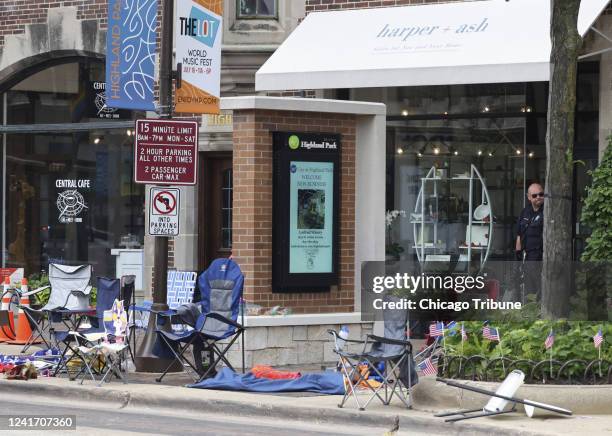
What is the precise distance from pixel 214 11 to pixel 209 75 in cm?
79

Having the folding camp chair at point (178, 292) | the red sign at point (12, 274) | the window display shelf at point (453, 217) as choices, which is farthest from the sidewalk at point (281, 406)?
the window display shelf at point (453, 217)

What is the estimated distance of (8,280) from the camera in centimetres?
1881

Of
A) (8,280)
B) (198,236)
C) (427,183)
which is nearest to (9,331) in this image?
(8,280)

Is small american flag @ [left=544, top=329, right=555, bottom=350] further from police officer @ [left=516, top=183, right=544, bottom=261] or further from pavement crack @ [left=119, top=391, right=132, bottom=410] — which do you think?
police officer @ [left=516, top=183, right=544, bottom=261]

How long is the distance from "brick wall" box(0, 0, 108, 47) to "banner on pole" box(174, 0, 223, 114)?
19.5 feet

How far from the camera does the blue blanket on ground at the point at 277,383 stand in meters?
12.5

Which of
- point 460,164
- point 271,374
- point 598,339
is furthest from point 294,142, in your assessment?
point 598,339

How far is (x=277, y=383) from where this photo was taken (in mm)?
12688

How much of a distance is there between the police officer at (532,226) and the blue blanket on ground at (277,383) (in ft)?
14.4

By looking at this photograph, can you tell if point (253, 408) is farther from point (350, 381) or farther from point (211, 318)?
point (211, 318)

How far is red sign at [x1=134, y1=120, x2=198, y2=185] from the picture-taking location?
1378 centimetres

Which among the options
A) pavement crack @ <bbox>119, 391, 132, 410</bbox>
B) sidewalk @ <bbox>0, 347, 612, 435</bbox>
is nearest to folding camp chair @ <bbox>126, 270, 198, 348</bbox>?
sidewalk @ <bbox>0, 347, 612, 435</bbox>

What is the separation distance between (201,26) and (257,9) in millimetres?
4748

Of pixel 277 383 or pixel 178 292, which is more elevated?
pixel 178 292
